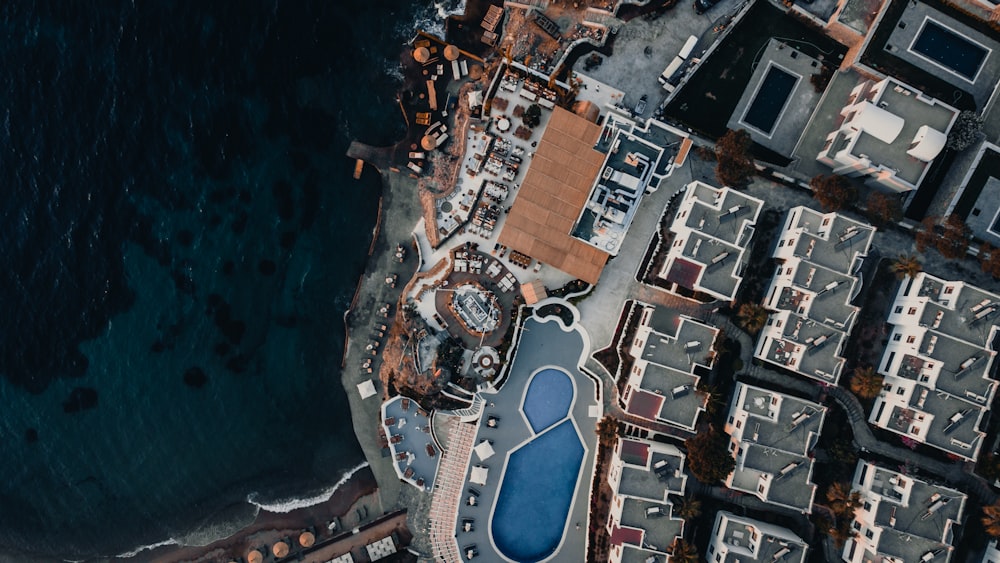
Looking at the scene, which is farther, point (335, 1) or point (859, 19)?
point (335, 1)

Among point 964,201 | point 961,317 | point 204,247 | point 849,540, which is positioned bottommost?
point 849,540

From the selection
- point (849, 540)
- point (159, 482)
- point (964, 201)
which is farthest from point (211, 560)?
point (964, 201)

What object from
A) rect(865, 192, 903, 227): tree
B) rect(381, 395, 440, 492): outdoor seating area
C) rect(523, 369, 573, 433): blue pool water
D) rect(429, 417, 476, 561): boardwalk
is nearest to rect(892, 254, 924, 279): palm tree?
rect(865, 192, 903, 227): tree

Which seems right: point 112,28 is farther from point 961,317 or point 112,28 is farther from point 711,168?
point 961,317

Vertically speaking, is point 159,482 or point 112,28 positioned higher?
point 112,28

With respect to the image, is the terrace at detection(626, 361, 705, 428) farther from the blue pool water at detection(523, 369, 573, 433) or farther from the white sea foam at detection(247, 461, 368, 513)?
the white sea foam at detection(247, 461, 368, 513)

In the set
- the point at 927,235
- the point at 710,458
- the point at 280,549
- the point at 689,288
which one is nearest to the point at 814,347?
the point at 689,288
